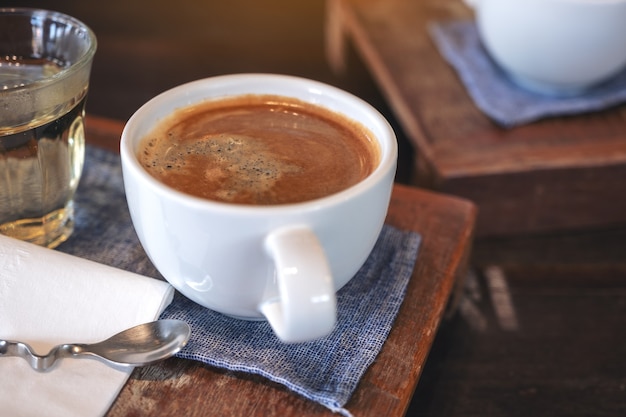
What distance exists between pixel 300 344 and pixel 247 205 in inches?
4.9

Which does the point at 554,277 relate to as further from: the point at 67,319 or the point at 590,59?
the point at 67,319

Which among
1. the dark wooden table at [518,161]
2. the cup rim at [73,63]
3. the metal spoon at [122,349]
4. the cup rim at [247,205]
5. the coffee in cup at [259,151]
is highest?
the cup rim at [73,63]

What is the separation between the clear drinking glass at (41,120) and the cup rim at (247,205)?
9 cm

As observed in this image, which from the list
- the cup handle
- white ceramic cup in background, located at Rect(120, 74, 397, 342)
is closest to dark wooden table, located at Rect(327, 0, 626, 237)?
white ceramic cup in background, located at Rect(120, 74, 397, 342)

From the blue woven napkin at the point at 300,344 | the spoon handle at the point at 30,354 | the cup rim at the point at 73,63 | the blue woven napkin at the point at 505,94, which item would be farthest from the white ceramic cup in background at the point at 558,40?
the spoon handle at the point at 30,354

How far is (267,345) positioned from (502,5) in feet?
2.09

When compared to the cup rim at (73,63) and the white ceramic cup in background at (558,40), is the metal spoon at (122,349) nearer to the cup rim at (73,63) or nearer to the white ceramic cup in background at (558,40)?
the cup rim at (73,63)

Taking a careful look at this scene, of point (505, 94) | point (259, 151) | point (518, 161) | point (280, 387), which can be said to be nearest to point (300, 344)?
point (280, 387)

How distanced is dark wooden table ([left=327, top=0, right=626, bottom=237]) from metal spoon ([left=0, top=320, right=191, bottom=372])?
16.6 inches

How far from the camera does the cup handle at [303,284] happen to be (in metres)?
0.45

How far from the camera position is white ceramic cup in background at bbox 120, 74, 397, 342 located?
46cm

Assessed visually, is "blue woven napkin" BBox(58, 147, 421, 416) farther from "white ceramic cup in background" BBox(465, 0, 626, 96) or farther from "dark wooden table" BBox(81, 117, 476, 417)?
"white ceramic cup in background" BBox(465, 0, 626, 96)

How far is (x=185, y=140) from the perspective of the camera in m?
0.61

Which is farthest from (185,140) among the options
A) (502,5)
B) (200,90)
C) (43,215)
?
(502,5)
